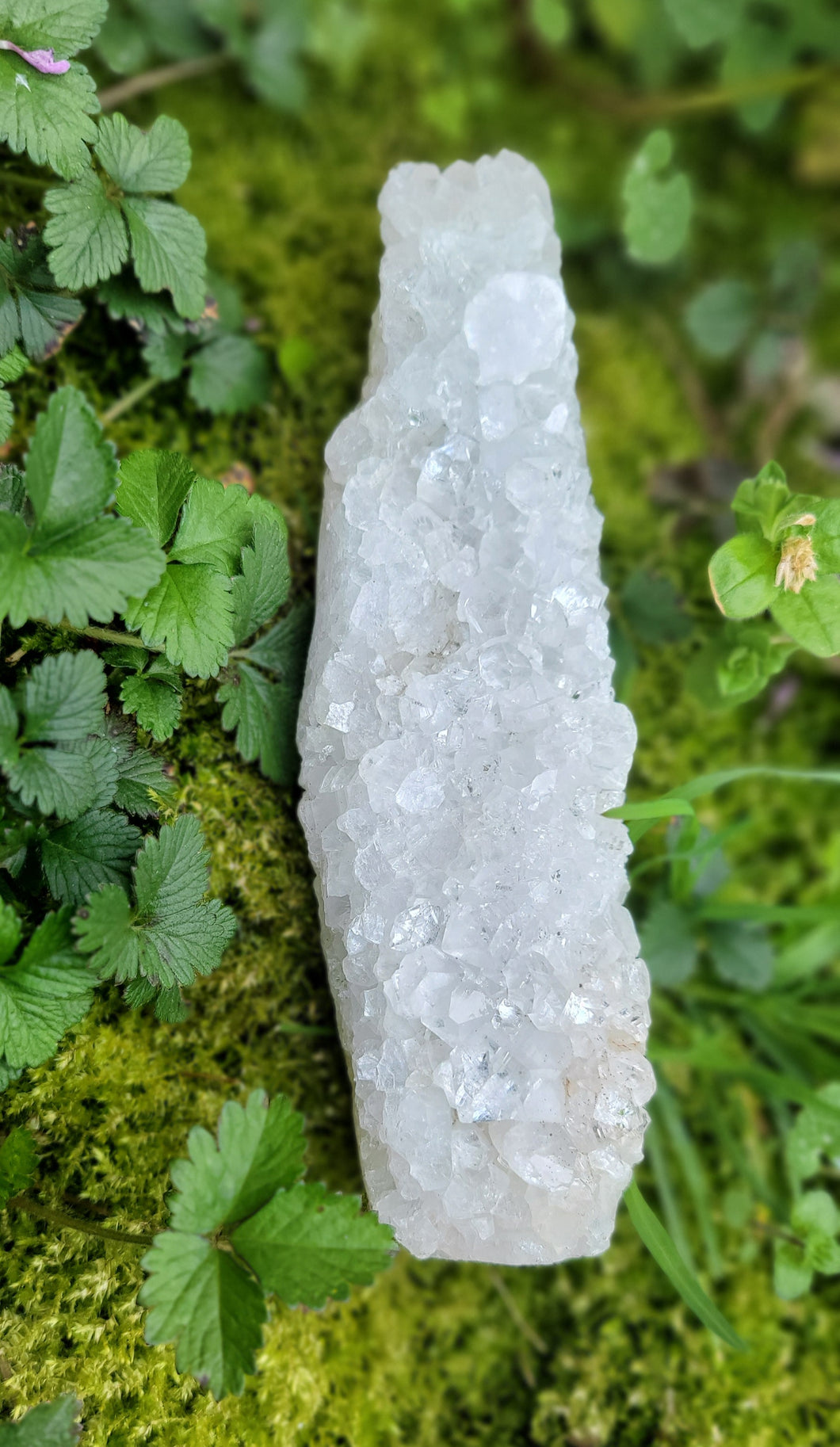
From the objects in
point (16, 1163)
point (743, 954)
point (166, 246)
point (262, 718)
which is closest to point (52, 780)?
point (262, 718)

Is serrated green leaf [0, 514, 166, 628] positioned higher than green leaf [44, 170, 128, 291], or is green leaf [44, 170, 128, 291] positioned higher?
green leaf [44, 170, 128, 291]

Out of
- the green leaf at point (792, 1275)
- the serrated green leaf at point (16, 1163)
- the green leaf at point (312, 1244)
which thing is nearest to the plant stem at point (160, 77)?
the serrated green leaf at point (16, 1163)

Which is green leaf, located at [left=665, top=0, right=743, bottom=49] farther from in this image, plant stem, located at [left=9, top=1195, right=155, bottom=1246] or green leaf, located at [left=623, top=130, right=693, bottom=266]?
Answer: plant stem, located at [left=9, top=1195, right=155, bottom=1246]

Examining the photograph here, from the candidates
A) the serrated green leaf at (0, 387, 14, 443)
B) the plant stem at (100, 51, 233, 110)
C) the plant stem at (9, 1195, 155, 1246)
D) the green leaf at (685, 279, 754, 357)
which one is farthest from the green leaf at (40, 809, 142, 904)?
the green leaf at (685, 279, 754, 357)

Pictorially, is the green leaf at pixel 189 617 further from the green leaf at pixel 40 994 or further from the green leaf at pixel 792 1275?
the green leaf at pixel 792 1275

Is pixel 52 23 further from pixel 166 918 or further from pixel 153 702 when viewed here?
pixel 166 918

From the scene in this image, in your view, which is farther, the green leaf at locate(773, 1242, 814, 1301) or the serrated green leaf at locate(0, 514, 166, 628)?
the green leaf at locate(773, 1242, 814, 1301)

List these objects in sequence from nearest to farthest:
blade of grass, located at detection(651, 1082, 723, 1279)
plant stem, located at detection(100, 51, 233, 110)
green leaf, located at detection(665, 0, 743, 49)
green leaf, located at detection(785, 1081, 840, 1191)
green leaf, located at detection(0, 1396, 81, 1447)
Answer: green leaf, located at detection(0, 1396, 81, 1447) < green leaf, located at detection(785, 1081, 840, 1191) < blade of grass, located at detection(651, 1082, 723, 1279) < plant stem, located at detection(100, 51, 233, 110) < green leaf, located at detection(665, 0, 743, 49)
